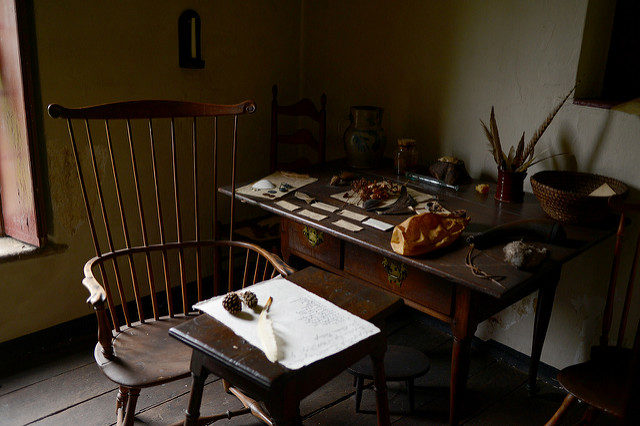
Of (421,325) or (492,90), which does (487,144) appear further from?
(421,325)

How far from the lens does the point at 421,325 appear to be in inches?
112

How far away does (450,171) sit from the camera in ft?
7.56

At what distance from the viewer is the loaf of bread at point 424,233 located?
5.68 feet

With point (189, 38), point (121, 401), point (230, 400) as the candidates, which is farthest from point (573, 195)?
point (189, 38)

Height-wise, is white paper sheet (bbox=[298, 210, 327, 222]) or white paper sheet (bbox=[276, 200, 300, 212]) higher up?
white paper sheet (bbox=[276, 200, 300, 212])

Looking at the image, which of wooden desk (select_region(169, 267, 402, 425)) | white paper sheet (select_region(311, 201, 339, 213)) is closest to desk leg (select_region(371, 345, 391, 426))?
wooden desk (select_region(169, 267, 402, 425))

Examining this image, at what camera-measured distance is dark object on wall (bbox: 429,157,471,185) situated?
90.5 inches

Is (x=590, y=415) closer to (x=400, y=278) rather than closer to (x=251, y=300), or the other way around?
(x=400, y=278)

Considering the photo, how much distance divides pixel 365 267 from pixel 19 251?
144 cm

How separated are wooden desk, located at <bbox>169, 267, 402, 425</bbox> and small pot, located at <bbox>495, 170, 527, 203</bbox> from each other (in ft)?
2.94

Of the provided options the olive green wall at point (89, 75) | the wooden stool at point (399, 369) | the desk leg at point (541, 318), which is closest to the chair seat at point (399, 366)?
the wooden stool at point (399, 369)

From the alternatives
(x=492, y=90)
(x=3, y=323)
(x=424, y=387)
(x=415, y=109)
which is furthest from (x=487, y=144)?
(x=3, y=323)

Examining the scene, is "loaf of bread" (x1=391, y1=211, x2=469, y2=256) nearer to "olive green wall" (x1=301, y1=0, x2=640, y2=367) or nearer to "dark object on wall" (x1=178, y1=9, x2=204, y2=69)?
"olive green wall" (x1=301, y1=0, x2=640, y2=367)

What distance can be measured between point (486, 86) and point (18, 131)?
1.91 meters
